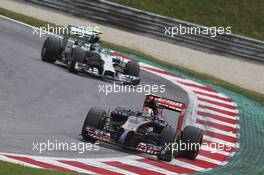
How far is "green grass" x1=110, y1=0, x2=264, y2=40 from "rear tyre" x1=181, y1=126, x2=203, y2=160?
712 inches

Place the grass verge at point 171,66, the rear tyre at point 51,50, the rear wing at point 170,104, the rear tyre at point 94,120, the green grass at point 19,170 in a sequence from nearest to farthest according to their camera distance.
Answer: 1. the green grass at point 19,170
2. the rear tyre at point 94,120
3. the rear wing at point 170,104
4. the rear tyre at point 51,50
5. the grass verge at point 171,66

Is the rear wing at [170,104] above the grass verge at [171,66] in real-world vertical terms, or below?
below

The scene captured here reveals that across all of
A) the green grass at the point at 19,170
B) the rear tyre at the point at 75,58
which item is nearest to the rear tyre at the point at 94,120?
the green grass at the point at 19,170

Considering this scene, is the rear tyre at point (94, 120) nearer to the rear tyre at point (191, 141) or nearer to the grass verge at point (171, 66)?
the rear tyre at point (191, 141)

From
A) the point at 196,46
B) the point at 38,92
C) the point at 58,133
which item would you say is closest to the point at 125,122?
the point at 58,133

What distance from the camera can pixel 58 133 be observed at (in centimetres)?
1705

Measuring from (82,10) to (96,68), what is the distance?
32.9ft

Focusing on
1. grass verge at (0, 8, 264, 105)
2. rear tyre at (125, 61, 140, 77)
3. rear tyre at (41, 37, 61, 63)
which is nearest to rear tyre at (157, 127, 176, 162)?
rear tyre at (125, 61, 140, 77)

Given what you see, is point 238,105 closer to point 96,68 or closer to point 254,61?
point 96,68

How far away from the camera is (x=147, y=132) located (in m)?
17.0

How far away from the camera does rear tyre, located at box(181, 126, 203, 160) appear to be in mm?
17250

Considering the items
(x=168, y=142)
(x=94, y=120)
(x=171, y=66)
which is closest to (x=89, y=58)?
(x=171, y=66)

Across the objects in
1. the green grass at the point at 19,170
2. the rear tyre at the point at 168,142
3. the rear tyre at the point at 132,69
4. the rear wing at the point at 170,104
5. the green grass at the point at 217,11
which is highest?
the green grass at the point at 217,11

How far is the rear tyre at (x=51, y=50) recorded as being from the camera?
25.2 metres
